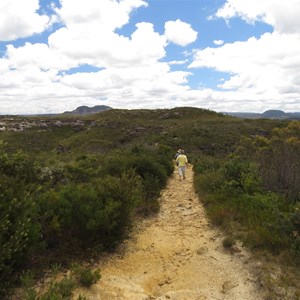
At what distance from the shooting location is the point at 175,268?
6.37m

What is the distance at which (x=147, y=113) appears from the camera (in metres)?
78.2

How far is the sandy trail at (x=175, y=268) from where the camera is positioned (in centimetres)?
538

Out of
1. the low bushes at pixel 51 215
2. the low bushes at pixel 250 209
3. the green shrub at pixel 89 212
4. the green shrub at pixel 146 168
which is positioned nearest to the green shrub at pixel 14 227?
the low bushes at pixel 51 215

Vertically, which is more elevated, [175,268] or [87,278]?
[87,278]

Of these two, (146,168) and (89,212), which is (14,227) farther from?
(146,168)

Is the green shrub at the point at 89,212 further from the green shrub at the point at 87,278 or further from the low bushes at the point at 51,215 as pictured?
the green shrub at the point at 87,278

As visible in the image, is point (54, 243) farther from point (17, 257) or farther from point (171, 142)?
point (171, 142)

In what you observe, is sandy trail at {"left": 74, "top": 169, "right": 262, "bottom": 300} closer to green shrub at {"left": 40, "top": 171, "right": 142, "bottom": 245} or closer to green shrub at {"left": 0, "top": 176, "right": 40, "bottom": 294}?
green shrub at {"left": 40, "top": 171, "right": 142, "bottom": 245}

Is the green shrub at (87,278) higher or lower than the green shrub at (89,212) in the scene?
lower

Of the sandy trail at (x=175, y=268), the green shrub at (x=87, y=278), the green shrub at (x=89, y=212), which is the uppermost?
the green shrub at (x=89, y=212)

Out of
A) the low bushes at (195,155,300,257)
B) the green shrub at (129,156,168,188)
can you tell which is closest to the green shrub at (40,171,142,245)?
the low bushes at (195,155,300,257)

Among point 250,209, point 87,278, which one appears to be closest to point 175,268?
point 87,278

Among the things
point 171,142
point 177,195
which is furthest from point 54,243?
point 171,142

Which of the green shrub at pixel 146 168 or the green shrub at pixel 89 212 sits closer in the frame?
the green shrub at pixel 89 212
